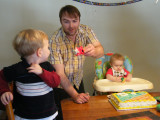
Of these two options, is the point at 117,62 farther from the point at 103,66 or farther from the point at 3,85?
the point at 3,85

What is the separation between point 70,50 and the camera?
1.37 metres

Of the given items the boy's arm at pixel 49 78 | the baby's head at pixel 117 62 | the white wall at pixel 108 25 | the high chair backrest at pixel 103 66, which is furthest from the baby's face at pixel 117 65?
the boy's arm at pixel 49 78

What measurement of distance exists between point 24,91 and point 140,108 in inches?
29.3

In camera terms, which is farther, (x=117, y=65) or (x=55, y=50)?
(x=117, y=65)

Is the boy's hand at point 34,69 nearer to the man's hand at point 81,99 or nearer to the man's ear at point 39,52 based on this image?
the man's ear at point 39,52

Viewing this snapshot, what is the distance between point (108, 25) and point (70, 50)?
1.01 metres

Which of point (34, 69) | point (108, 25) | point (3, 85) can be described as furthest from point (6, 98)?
point (108, 25)

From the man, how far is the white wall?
25.0 inches

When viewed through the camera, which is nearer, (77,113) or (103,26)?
(77,113)

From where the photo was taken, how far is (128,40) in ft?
7.30

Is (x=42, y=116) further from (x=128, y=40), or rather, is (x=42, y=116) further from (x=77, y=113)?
(x=128, y=40)

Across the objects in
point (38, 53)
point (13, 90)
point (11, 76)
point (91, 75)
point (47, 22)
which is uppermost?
point (47, 22)

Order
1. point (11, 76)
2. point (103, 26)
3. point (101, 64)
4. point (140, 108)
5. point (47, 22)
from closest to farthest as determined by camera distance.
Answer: point (11, 76)
point (140, 108)
point (101, 64)
point (47, 22)
point (103, 26)

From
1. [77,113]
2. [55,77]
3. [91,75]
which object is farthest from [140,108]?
[91,75]
